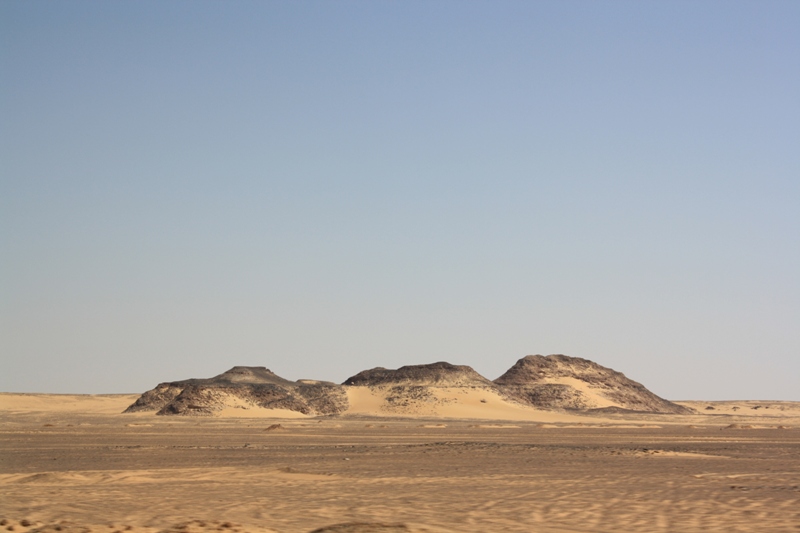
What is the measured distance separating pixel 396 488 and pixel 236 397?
58.7 m

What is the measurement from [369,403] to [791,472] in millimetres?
61314

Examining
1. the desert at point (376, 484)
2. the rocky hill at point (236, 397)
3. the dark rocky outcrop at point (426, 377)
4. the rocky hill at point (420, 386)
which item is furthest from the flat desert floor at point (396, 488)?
the dark rocky outcrop at point (426, 377)

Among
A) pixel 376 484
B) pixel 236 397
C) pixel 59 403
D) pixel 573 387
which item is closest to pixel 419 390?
pixel 236 397

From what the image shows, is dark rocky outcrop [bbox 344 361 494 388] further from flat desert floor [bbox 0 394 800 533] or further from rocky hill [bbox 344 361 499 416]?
flat desert floor [bbox 0 394 800 533]

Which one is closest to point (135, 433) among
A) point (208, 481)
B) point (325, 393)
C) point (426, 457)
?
point (426, 457)

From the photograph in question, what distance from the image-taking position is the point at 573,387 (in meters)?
94.6

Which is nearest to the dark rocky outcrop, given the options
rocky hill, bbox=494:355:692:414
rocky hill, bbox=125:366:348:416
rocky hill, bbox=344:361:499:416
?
rocky hill, bbox=344:361:499:416

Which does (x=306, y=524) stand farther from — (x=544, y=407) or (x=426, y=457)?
(x=544, y=407)

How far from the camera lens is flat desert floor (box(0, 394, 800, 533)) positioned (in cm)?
1370

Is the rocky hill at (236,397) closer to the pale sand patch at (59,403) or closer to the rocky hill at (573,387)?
the pale sand patch at (59,403)

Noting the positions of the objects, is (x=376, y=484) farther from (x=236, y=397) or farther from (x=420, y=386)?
(x=420, y=386)

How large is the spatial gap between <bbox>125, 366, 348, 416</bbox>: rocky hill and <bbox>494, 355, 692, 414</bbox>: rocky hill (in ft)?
59.6

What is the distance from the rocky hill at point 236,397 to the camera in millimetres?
73312

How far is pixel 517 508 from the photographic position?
15406 millimetres
